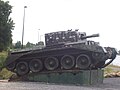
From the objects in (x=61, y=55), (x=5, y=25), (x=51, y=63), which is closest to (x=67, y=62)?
(x=61, y=55)

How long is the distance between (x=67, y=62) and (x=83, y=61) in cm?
130

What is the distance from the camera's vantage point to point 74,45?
29938 millimetres

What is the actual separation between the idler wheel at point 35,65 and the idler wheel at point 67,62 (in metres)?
1.96

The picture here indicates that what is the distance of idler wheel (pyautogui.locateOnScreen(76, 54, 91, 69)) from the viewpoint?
2945cm

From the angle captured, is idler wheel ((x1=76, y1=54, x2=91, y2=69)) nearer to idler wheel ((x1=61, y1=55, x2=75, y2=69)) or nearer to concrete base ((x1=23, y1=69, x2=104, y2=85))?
idler wheel ((x1=61, y1=55, x2=75, y2=69))

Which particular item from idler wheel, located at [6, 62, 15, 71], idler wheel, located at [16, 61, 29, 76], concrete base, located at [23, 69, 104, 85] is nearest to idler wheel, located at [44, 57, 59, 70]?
concrete base, located at [23, 69, 104, 85]

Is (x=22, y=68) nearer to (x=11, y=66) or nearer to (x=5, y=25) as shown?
(x=11, y=66)

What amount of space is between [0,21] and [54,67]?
107ft

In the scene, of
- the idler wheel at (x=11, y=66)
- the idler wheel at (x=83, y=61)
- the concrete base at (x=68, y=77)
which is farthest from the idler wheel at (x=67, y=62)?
the idler wheel at (x=11, y=66)

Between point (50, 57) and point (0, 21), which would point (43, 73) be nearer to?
point (50, 57)

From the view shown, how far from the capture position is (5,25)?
61.8 m

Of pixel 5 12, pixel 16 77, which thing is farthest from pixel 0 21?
pixel 16 77

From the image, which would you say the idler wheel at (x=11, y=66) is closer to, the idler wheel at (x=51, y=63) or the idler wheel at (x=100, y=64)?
the idler wheel at (x=51, y=63)

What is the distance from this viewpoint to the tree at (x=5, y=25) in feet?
201
